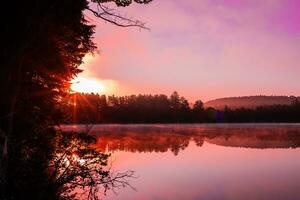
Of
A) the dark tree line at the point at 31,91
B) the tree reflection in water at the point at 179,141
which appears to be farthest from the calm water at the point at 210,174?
the dark tree line at the point at 31,91

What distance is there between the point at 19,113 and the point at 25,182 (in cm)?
287

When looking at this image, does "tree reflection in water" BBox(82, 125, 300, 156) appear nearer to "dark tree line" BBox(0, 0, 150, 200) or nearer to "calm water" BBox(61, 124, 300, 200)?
"calm water" BBox(61, 124, 300, 200)

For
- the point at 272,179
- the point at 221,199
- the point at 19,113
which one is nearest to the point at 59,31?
the point at 19,113

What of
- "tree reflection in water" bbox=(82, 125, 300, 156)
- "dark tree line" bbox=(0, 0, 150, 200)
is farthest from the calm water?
"dark tree line" bbox=(0, 0, 150, 200)

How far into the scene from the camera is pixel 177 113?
129 metres

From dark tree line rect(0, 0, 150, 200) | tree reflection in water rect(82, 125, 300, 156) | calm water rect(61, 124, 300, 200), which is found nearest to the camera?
dark tree line rect(0, 0, 150, 200)

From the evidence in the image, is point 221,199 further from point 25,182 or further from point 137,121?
point 137,121

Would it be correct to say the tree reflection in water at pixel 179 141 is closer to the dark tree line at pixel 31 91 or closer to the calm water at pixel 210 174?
the calm water at pixel 210 174

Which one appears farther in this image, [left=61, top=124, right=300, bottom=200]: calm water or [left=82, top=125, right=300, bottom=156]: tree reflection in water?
[left=82, top=125, right=300, bottom=156]: tree reflection in water

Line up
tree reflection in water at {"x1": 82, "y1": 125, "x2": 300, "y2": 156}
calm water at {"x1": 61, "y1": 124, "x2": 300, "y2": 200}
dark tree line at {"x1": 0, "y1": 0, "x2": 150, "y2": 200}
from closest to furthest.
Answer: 1. dark tree line at {"x1": 0, "y1": 0, "x2": 150, "y2": 200}
2. calm water at {"x1": 61, "y1": 124, "x2": 300, "y2": 200}
3. tree reflection in water at {"x1": 82, "y1": 125, "x2": 300, "y2": 156}

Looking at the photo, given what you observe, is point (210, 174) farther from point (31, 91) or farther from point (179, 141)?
point (179, 141)

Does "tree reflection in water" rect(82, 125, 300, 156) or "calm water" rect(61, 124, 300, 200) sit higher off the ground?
"tree reflection in water" rect(82, 125, 300, 156)

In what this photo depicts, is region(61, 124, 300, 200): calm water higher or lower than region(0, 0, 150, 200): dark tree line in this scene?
lower

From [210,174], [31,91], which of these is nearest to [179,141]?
[210,174]
